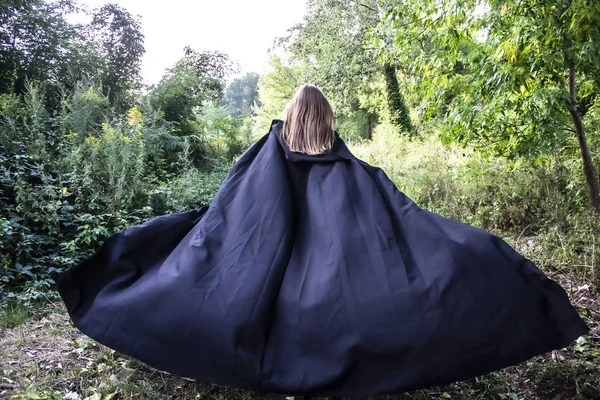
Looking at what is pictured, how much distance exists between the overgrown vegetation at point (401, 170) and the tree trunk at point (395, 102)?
8637mm

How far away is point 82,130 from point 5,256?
2.39 metres

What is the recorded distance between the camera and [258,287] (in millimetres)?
2291

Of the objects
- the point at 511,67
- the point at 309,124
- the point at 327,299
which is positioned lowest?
the point at 327,299

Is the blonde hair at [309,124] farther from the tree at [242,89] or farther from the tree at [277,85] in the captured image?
the tree at [242,89]

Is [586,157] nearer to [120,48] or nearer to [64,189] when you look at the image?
[64,189]

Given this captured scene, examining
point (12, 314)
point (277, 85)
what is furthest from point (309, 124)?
point (277, 85)

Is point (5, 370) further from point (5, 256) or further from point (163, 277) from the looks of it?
point (5, 256)

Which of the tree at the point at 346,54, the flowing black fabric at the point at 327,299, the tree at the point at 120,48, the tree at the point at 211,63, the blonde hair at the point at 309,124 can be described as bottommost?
the flowing black fabric at the point at 327,299

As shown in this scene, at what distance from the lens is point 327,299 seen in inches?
87.0

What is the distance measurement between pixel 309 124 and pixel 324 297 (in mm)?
1213

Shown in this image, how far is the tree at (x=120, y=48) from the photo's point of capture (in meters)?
8.80

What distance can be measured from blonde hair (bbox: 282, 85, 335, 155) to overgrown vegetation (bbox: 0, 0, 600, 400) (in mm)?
1607

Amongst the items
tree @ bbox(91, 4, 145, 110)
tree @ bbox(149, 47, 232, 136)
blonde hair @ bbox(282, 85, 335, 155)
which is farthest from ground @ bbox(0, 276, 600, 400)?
tree @ bbox(149, 47, 232, 136)

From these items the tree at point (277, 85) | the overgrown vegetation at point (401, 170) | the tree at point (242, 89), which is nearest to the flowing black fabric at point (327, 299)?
the overgrown vegetation at point (401, 170)
